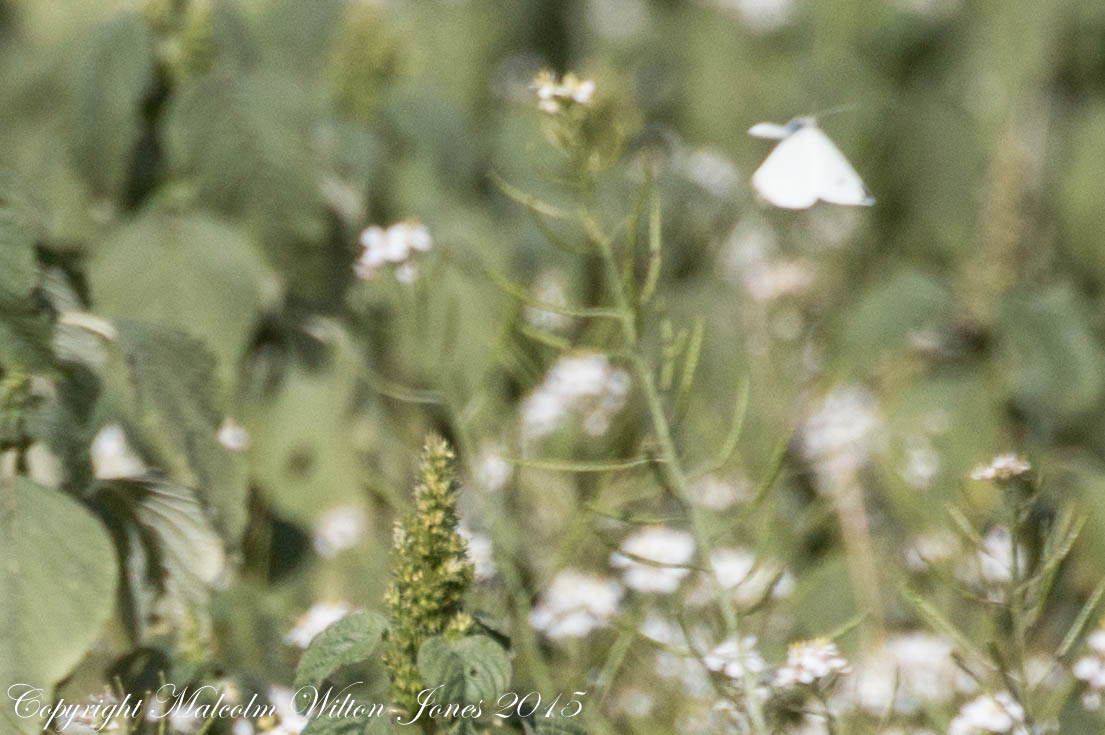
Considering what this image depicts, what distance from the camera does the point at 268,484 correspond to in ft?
5.32

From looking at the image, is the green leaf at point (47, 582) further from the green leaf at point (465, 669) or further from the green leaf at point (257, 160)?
the green leaf at point (257, 160)

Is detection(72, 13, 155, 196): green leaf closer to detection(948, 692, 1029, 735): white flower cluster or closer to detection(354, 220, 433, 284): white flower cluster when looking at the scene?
detection(354, 220, 433, 284): white flower cluster

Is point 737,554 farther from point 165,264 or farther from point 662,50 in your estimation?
point 662,50

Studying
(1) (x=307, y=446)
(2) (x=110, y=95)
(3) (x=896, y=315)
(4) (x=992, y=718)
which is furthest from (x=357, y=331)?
(4) (x=992, y=718)

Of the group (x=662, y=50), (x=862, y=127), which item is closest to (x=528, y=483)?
(x=862, y=127)

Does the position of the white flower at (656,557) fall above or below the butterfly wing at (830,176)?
below

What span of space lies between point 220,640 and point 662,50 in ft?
8.99

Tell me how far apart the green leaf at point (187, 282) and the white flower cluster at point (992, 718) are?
0.75m

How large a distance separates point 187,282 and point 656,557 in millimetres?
559

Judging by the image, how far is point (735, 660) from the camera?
34.8 inches

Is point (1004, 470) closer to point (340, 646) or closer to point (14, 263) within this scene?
point (340, 646)

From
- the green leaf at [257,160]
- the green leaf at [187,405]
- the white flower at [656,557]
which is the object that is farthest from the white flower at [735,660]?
the green leaf at [257,160]

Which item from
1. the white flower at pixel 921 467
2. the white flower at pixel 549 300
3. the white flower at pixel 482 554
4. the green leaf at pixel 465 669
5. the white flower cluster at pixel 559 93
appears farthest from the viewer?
the white flower at pixel 549 300

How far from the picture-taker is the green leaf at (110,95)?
4.23 feet
